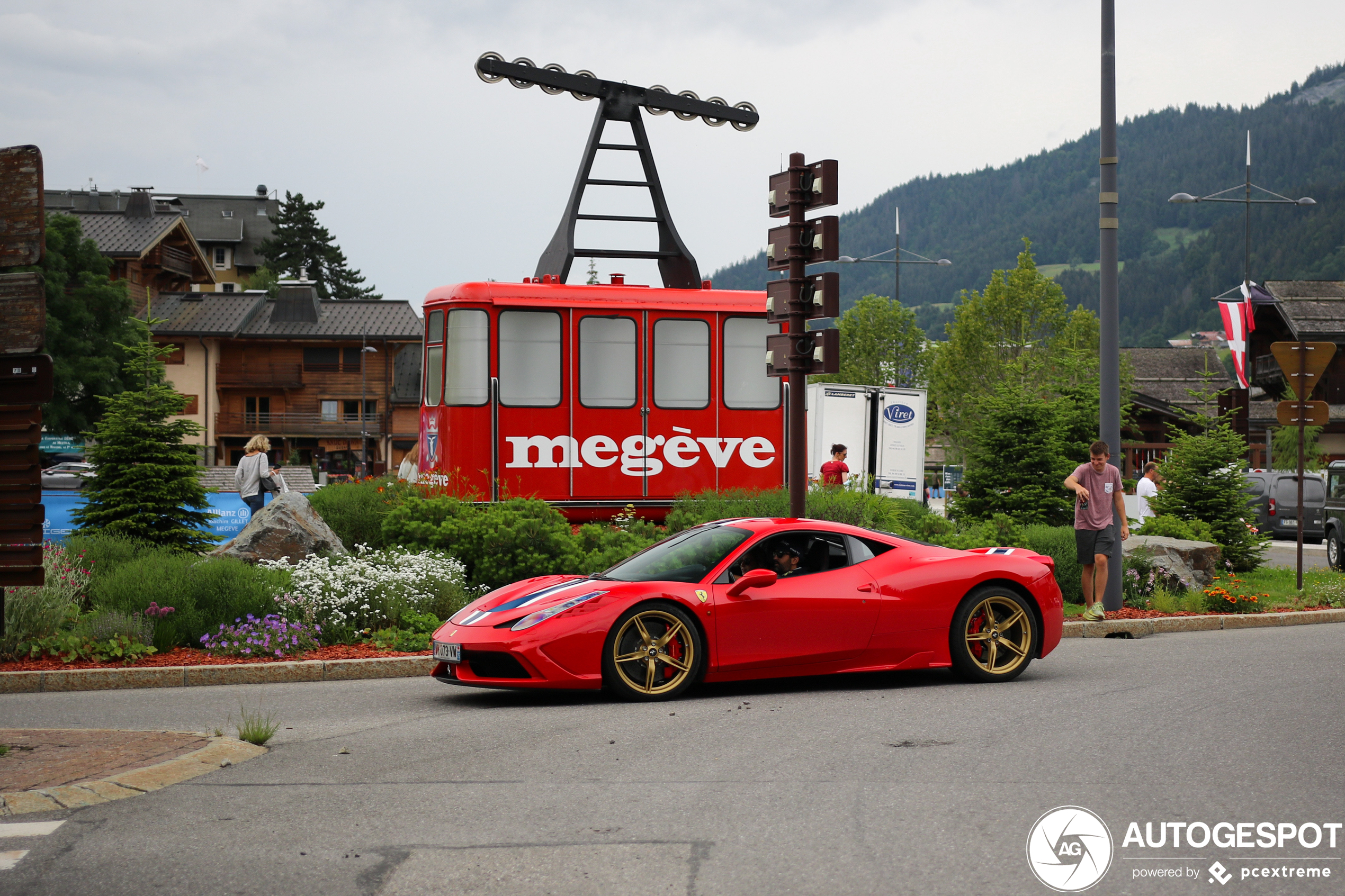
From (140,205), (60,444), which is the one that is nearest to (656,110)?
(60,444)

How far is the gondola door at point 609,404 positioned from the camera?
16.5 m

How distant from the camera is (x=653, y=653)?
29.2 feet

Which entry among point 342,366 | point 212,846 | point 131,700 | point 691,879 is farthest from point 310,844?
point 342,366

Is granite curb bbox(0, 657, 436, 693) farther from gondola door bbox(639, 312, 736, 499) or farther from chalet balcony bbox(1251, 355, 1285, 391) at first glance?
chalet balcony bbox(1251, 355, 1285, 391)

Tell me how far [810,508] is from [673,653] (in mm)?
6099

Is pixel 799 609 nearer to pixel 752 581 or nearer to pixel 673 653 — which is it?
pixel 752 581

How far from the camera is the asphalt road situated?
16.0ft

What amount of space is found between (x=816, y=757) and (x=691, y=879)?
7.34 feet

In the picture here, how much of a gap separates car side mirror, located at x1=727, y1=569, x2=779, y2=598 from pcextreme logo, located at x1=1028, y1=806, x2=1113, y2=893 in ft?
11.4

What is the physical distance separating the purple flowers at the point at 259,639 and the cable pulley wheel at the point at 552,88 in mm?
9193

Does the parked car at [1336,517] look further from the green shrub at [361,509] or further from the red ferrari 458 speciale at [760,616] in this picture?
the green shrub at [361,509]

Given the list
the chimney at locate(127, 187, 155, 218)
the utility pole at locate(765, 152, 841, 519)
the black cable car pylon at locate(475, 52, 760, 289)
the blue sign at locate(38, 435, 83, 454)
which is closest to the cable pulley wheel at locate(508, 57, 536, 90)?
the black cable car pylon at locate(475, 52, 760, 289)

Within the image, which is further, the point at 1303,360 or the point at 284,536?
the point at 1303,360

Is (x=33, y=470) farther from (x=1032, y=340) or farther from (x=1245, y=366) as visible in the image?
(x=1032, y=340)
